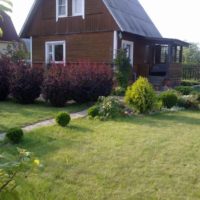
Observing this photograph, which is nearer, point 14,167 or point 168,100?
point 14,167

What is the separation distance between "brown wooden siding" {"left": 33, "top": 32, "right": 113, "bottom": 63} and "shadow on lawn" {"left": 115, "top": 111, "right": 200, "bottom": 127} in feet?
27.7

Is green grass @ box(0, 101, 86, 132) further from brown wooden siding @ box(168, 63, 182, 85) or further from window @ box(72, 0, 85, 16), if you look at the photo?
brown wooden siding @ box(168, 63, 182, 85)

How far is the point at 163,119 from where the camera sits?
8.01 meters

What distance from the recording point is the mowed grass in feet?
11.8

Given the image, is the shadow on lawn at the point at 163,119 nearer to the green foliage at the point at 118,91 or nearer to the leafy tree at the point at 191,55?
the green foliage at the point at 118,91

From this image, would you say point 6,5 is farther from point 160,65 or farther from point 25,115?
point 160,65

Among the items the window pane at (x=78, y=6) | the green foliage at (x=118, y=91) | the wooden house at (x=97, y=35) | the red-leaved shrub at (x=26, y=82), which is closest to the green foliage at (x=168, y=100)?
the green foliage at (x=118, y=91)

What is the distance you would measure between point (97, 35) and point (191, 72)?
1034 cm

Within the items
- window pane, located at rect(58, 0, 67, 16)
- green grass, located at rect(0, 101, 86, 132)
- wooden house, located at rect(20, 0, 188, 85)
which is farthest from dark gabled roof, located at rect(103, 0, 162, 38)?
green grass, located at rect(0, 101, 86, 132)

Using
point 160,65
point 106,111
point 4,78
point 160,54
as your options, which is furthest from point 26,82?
point 160,54

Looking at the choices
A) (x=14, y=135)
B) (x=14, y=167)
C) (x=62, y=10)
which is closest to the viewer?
(x=14, y=167)

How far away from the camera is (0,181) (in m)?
1.80

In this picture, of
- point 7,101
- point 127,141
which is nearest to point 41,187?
point 127,141

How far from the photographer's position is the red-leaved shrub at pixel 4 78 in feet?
38.3
